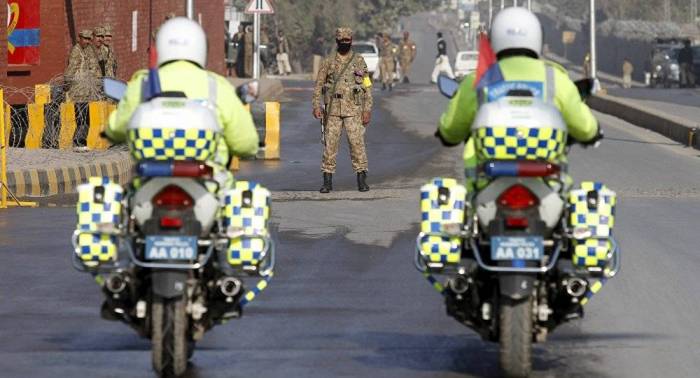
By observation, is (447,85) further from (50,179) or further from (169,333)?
(50,179)

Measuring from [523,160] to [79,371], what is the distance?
229 centimetres

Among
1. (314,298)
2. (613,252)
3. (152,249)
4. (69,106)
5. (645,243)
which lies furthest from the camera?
(69,106)

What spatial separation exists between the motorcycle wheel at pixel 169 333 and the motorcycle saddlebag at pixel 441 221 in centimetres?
115

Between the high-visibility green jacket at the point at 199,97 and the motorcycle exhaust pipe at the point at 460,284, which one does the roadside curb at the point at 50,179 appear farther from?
the motorcycle exhaust pipe at the point at 460,284

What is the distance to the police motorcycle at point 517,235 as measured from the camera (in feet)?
25.9

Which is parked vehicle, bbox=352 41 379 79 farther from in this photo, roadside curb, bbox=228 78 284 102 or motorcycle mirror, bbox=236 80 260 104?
motorcycle mirror, bbox=236 80 260 104

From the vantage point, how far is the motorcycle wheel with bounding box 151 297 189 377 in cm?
788

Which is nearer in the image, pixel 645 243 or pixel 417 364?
pixel 417 364

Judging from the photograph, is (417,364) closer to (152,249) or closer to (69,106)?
(152,249)

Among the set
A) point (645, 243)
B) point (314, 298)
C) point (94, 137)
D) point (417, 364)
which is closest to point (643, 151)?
point (94, 137)

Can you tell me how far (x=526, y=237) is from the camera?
7.87 metres

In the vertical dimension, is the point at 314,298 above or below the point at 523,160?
below

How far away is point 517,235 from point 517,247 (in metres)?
0.05

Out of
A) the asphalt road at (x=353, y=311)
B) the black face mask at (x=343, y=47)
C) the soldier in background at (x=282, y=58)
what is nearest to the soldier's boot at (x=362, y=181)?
the asphalt road at (x=353, y=311)
